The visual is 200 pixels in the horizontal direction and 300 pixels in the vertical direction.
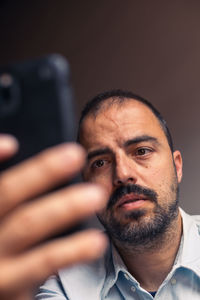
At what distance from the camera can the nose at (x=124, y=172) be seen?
1.63ft

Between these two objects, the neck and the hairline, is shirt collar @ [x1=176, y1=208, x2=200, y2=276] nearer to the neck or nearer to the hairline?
the neck

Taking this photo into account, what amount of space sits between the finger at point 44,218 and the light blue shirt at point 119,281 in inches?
14.3

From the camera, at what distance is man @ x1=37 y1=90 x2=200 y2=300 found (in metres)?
0.49

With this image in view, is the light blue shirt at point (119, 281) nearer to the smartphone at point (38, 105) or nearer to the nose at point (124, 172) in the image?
the nose at point (124, 172)

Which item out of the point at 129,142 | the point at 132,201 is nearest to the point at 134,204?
the point at 132,201

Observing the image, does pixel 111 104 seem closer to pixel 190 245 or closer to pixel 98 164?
pixel 98 164

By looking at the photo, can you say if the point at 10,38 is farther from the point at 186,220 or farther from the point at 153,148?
the point at 186,220

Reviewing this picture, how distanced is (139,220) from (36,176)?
1.14ft

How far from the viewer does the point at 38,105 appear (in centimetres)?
21

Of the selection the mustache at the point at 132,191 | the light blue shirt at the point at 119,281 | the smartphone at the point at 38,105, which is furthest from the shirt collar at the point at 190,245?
the smartphone at the point at 38,105

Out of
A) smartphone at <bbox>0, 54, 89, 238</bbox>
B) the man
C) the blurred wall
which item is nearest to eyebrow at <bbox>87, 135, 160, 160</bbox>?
the man

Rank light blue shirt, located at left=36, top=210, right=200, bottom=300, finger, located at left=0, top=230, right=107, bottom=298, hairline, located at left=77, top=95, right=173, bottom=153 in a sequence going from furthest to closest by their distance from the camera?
1. hairline, located at left=77, top=95, right=173, bottom=153
2. light blue shirt, located at left=36, top=210, right=200, bottom=300
3. finger, located at left=0, top=230, right=107, bottom=298

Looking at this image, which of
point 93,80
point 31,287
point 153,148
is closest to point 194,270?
point 153,148

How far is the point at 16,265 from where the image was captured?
0.16 m
